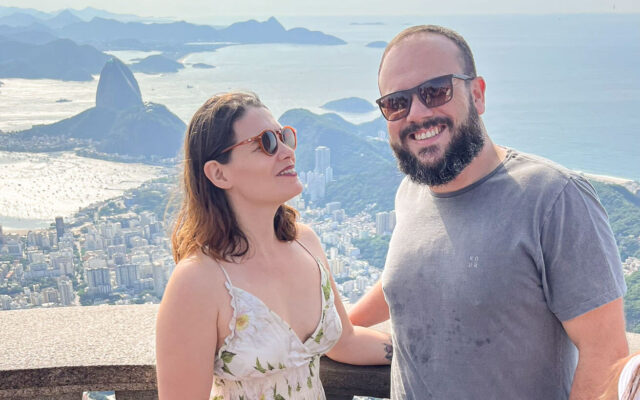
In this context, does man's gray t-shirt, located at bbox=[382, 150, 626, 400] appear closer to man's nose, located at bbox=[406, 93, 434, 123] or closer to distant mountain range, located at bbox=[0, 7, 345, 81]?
man's nose, located at bbox=[406, 93, 434, 123]

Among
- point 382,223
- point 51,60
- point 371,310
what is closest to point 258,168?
point 371,310

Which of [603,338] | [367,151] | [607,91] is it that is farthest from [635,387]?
[607,91]

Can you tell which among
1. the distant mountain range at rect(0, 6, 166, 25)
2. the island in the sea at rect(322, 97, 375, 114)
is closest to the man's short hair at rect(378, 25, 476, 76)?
the island in the sea at rect(322, 97, 375, 114)

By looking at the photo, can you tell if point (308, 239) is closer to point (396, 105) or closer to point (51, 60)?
point (396, 105)

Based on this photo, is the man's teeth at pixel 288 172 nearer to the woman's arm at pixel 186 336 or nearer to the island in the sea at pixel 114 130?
the woman's arm at pixel 186 336

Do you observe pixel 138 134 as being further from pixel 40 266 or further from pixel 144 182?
pixel 40 266

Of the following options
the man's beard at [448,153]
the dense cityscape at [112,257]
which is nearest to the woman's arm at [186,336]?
the man's beard at [448,153]

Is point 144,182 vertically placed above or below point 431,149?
below
